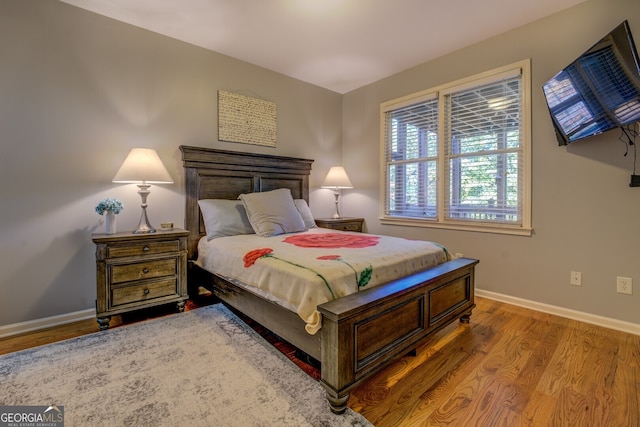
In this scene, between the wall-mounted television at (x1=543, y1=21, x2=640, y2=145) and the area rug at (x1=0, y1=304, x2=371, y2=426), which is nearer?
the area rug at (x1=0, y1=304, x2=371, y2=426)

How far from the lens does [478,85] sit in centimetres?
304

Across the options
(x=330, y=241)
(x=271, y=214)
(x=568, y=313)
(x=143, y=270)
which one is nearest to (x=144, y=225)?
(x=143, y=270)

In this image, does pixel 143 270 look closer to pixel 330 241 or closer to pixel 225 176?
pixel 225 176

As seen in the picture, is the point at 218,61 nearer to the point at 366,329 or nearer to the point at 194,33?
the point at 194,33

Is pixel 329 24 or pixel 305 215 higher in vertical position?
pixel 329 24

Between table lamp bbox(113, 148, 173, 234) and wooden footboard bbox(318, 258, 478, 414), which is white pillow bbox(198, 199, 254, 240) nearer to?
table lamp bbox(113, 148, 173, 234)

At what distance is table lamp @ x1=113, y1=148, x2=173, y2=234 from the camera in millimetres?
2400

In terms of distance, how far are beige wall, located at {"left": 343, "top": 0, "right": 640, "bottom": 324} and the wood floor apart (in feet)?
1.40

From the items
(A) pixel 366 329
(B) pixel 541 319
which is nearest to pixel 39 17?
(A) pixel 366 329

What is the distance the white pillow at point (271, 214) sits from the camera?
2830mm

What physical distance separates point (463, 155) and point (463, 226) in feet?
2.51

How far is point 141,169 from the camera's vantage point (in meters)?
A: 2.44

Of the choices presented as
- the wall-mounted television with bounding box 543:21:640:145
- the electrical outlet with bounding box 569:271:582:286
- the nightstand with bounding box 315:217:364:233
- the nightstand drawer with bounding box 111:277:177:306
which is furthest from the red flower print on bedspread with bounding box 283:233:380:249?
the wall-mounted television with bounding box 543:21:640:145

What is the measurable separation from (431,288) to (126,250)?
7.47 ft
